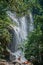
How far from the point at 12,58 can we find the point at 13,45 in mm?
2772

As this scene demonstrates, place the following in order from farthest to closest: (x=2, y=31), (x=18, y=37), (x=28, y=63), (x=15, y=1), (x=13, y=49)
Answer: (x=18, y=37)
(x=13, y=49)
(x=28, y=63)
(x=2, y=31)
(x=15, y=1)

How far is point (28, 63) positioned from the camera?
11.4 m

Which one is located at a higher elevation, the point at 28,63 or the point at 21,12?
the point at 21,12

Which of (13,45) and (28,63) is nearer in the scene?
(28,63)

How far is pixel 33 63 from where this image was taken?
1091 centimetres

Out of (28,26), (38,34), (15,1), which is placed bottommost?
(28,26)

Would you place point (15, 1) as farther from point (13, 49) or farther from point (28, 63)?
point (13, 49)

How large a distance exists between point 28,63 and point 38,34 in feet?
6.12

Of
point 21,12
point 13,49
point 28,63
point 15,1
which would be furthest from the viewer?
point 13,49

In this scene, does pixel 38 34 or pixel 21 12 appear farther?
pixel 38 34

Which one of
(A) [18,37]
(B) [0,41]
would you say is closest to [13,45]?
(A) [18,37]

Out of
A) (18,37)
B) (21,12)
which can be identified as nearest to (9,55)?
(18,37)

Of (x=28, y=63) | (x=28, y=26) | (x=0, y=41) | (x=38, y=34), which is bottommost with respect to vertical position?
(x=28, y=26)

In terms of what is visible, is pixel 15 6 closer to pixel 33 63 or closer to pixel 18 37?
pixel 33 63
